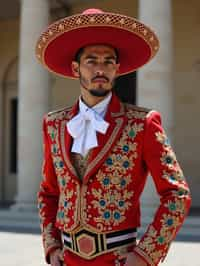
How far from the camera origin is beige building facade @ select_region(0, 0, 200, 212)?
13570mm

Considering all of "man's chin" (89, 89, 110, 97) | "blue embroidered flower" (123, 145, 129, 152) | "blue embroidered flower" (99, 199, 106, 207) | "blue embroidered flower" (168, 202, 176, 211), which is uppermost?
"man's chin" (89, 89, 110, 97)

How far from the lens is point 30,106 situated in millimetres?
15469

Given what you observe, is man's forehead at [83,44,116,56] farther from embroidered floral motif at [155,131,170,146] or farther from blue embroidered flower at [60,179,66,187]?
blue embroidered flower at [60,179,66,187]

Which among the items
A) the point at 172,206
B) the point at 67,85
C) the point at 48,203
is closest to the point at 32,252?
the point at 48,203

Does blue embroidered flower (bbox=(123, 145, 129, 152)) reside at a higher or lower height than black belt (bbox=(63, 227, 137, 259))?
higher

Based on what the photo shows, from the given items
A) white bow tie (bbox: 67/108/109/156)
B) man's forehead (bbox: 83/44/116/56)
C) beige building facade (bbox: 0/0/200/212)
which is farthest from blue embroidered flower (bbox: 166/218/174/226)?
beige building facade (bbox: 0/0/200/212)

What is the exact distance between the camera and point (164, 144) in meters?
2.60

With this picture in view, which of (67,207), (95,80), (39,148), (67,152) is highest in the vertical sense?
(95,80)

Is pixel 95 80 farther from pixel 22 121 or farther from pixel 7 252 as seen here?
pixel 22 121

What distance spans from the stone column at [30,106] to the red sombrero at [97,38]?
12266 millimetres

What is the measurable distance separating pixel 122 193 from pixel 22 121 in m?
13.2

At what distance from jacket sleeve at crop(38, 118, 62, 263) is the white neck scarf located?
260 mm

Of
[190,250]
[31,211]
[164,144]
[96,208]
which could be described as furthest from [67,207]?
[31,211]

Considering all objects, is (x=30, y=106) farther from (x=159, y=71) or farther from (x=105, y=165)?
(x=105, y=165)
